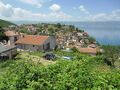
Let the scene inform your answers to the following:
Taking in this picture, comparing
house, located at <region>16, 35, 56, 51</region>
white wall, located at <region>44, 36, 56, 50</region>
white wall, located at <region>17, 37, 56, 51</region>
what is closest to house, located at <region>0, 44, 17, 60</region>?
white wall, located at <region>17, 37, 56, 51</region>

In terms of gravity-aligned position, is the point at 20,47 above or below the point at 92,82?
below

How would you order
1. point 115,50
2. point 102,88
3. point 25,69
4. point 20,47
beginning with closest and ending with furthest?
point 102,88 → point 25,69 → point 115,50 → point 20,47

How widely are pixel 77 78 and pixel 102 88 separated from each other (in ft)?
3.76

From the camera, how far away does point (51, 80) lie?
10016 millimetres

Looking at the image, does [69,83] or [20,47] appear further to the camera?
[20,47]

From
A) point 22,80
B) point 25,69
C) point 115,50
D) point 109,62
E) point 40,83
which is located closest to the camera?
point 40,83

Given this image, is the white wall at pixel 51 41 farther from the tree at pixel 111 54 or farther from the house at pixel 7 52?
the house at pixel 7 52

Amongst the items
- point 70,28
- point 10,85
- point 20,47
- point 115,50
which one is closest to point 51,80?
point 10,85

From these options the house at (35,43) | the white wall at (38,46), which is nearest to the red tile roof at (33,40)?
the house at (35,43)

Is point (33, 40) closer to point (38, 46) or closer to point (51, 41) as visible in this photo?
point (38, 46)

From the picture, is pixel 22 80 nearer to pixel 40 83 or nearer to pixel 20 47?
pixel 40 83

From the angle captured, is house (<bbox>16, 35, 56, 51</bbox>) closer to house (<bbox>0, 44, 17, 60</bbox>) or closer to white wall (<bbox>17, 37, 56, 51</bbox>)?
white wall (<bbox>17, 37, 56, 51</bbox>)

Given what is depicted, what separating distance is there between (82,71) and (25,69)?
2.35 meters

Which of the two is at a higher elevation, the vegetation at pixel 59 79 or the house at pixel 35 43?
the vegetation at pixel 59 79
